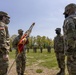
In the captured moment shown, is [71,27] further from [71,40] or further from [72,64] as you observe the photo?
[72,64]

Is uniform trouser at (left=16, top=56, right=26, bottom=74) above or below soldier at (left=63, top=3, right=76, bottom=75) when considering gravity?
below

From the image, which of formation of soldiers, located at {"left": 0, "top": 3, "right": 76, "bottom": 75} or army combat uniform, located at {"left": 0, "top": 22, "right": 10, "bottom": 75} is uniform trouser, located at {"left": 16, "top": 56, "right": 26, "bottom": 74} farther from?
army combat uniform, located at {"left": 0, "top": 22, "right": 10, "bottom": 75}

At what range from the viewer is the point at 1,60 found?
7805 millimetres

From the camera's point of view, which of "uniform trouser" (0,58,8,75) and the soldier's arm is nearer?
the soldier's arm

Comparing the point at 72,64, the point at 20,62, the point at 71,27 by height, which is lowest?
the point at 20,62

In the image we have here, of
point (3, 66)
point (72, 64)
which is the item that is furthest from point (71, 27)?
point (3, 66)

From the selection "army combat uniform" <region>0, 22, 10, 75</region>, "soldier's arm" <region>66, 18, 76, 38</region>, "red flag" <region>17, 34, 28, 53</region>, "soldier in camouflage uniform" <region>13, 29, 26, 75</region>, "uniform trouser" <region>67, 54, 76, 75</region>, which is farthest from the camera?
"soldier in camouflage uniform" <region>13, 29, 26, 75</region>

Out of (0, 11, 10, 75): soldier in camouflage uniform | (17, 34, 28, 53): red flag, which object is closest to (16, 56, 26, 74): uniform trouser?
(17, 34, 28, 53): red flag

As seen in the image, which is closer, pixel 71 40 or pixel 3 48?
pixel 71 40

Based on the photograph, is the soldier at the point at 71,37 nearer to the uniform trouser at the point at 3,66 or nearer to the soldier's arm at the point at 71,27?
the soldier's arm at the point at 71,27

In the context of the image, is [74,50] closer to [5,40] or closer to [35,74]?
[5,40]

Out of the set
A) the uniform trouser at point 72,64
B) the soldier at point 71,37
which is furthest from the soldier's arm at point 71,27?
the uniform trouser at point 72,64

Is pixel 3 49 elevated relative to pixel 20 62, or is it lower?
elevated

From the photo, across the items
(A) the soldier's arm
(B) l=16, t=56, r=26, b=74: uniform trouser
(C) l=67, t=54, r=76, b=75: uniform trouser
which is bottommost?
(B) l=16, t=56, r=26, b=74: uniform trouser
